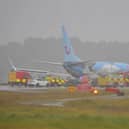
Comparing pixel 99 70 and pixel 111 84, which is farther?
pixel 99 70

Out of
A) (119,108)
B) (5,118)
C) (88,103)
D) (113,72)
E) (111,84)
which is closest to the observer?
(5,118)

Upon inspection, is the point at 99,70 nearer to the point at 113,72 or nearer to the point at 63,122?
the point at 113,72

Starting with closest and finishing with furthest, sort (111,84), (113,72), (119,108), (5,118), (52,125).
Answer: (52,125) < (5,118) < (119,108) < (111,84) < (113,72)

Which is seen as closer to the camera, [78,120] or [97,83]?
[78,120]

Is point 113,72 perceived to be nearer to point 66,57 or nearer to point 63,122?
point 66,57

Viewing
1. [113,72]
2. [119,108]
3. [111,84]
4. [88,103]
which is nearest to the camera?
[119,108]

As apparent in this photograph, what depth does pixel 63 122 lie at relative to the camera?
3819cm

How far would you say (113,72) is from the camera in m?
153

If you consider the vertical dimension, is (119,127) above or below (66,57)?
below

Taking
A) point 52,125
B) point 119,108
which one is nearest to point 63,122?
point 52,125

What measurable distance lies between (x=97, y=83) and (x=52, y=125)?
297 ft

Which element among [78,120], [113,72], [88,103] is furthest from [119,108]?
[113,72]

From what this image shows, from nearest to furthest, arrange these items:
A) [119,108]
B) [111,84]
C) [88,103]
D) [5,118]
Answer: [5,118]
[119,108]
[88,103]
[111,84]

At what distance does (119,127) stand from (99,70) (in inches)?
4572
